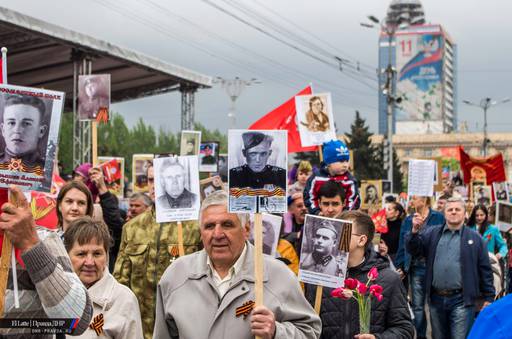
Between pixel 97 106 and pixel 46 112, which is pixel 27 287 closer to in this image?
pixel 46 112

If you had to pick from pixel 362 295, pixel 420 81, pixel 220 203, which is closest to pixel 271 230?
pixel 362 295

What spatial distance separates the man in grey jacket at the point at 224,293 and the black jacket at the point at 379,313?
1.31m

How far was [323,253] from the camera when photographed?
5.57m

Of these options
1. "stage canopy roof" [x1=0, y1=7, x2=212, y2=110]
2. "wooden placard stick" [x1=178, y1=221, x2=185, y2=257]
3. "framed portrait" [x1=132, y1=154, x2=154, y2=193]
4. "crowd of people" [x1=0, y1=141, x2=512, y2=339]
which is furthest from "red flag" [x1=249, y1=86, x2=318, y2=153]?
"stage canopy roof" [x1=0, y1=7, x2=212, y2=110]

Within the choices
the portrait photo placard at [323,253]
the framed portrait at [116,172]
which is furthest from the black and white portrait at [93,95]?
the framed portrait at [116,172]

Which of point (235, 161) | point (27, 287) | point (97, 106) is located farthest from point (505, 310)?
point (97, 106)

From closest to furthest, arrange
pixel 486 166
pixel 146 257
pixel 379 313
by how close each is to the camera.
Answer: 1. pixel 379 313
2. pixel 146 257
3. pixel 486 166

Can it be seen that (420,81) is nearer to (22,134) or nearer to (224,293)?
(224,293)

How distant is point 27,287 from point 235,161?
53.7 inches

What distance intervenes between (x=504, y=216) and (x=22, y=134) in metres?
7.54

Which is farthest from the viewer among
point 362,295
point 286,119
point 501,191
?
point 501,191

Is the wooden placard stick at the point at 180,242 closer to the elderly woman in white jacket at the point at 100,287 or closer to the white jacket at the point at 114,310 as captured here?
the elderly woman in white jacket at the point at 100,287

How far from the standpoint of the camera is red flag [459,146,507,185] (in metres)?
18.4

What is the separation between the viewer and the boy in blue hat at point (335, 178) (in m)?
7.27
